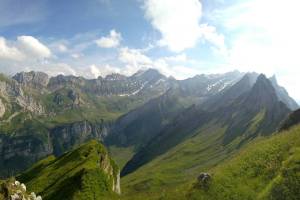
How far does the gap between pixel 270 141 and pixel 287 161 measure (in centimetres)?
1416

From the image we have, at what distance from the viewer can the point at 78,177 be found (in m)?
103

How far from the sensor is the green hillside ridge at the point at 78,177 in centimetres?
9950

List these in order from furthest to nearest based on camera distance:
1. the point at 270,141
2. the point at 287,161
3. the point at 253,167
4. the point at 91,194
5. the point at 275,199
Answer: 1. the point at 91,194
2. the point at 270,141
3. the point at 253,167
4. the point at 287,161
5. the point at 275,199

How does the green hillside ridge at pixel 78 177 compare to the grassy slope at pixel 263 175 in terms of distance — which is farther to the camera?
the green hillside ridge at pixel 78 177

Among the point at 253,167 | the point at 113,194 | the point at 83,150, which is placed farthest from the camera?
the point at 83,150

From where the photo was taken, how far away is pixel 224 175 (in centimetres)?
7931

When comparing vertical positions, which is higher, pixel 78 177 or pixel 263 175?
pixel 78 177

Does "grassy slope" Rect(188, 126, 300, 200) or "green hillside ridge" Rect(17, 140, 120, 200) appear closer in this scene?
"grassy slope" Rect(188, 126, 300, 200)

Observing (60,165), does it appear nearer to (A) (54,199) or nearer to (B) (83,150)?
(B) (83,150)

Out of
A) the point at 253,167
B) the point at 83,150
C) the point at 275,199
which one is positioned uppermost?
the point at 83,150

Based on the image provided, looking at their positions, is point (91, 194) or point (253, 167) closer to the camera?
point (253, 167)

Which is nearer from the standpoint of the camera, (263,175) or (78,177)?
(263,175)

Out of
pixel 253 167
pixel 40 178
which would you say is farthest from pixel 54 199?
pixel 253 167

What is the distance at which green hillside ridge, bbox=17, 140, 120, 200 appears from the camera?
99.5m
